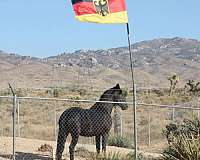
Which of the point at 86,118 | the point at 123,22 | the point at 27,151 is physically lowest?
the point at 27,151

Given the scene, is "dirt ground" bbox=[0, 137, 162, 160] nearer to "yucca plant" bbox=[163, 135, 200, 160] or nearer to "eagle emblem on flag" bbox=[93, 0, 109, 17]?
"yucca plant" bbox=[163, 135, 200, 160]

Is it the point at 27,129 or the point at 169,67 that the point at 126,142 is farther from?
the point at 169,67

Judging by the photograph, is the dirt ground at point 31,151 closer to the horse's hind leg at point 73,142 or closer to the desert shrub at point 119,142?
the horse's hind leg at point 73,142

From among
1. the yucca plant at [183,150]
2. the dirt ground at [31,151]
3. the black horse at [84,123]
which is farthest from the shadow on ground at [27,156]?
the yucca plant at [183,150]

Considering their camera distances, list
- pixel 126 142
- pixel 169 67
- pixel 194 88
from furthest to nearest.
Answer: pixel 169 67 < pixel 194 88 < pixel 126 142

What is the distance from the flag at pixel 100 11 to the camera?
11320mm

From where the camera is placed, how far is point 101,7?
11.4 m

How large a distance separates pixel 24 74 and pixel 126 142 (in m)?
106

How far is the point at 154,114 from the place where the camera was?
125 ft

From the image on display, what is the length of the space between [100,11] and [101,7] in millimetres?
99

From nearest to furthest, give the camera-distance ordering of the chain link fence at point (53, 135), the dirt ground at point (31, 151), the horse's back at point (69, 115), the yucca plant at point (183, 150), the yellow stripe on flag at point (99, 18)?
the yucca plant at point (183, 150)
the yellow stripe on flag at point (99, 18)
the horse's back at point (69, 115)
the dirt ground at point (31, 151)
the chain link fence at point (53, 135)

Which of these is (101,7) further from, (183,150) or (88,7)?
(183,150)

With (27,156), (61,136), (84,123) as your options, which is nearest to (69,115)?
(84,123)

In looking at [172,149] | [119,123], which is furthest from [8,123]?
[172,149]
